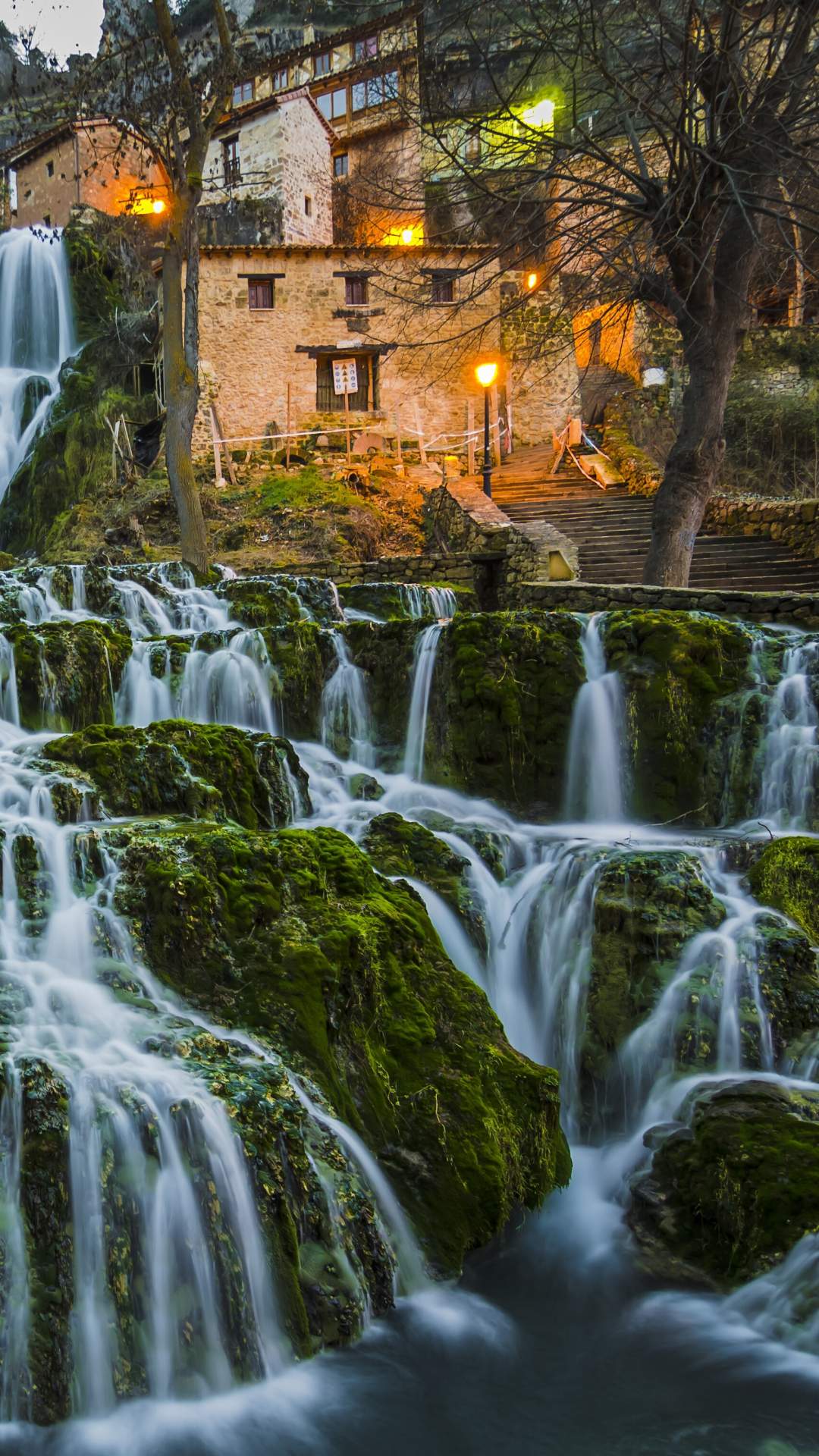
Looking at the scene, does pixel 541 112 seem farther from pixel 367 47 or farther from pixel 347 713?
pixel 347 713

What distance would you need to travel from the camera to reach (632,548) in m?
16.3

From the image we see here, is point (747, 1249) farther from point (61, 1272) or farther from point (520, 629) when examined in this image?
point (520, 629)

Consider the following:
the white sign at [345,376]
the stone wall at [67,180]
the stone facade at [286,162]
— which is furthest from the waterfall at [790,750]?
the stone wall at [67,180]

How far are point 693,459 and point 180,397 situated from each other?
7651mm

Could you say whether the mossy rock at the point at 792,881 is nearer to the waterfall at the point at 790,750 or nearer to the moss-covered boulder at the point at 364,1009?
the waterfall at the point at 790,750

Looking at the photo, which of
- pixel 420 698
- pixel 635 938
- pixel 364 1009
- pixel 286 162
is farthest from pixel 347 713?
pixel 286 162

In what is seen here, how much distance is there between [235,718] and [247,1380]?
6675 mm

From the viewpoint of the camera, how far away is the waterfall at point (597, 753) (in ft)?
29.3

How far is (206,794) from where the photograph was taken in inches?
264

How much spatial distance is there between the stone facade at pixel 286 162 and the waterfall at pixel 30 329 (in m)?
5.83

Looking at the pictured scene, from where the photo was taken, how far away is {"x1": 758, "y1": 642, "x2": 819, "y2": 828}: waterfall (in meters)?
8.37

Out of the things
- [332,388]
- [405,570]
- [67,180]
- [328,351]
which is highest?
[67,180]

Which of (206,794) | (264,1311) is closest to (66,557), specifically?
(206,794)

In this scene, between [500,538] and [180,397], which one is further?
[500,538]
